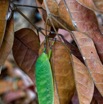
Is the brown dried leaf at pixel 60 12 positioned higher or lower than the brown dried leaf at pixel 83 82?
higher

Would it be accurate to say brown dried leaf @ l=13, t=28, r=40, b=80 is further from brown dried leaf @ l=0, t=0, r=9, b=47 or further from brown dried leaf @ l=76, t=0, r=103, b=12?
brown dried leaf @ l=76, t=0, r=103, b=12

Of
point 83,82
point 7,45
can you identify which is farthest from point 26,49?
point 83,82

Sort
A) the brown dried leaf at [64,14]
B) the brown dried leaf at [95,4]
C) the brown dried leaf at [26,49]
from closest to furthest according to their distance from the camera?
1. the brown dried leaf at [95,4]
2. the brown dried leaf at [64,14]
3. the brown dried leaf at [26,49]

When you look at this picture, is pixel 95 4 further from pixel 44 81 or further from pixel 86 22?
pixel 44 81

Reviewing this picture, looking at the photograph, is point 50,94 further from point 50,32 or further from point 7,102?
point 7,102

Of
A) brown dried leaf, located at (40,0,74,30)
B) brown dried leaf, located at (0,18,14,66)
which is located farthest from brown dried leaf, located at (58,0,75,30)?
brown dried leaf, located at (0,18,14,66)

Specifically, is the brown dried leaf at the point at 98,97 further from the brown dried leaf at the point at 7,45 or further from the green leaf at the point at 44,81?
the brown dried leaf at the point at 7,45

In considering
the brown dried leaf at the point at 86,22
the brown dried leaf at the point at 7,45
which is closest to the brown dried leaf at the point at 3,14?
the brown dried leaf at the point at 7,45
